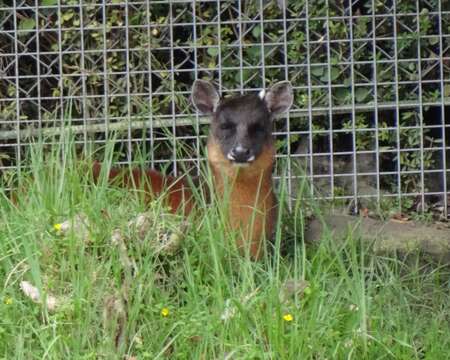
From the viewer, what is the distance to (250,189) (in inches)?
294

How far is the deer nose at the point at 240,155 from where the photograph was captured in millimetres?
7316

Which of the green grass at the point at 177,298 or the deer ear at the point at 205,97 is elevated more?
the deer ear at the point at 205,97

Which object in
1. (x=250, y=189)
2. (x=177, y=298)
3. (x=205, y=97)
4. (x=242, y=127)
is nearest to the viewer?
(x=177, y=298)

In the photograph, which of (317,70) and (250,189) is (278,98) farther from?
(317,70)

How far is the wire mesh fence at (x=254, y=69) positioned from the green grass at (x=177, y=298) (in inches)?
97.3

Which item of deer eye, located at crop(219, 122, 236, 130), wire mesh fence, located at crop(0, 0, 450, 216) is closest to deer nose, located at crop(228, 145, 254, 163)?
deer eye, located at crop(219, 122, 236, 130)

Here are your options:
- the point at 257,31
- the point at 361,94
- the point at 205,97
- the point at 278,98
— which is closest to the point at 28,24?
the point at 257,31

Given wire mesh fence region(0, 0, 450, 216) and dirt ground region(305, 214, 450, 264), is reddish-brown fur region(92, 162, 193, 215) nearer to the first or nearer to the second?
dirt ground region(305, 214, 450, 264)

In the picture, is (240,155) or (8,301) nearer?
(8,301)

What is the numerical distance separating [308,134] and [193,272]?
10.9 feet

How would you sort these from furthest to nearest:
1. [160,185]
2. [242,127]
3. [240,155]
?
1. [160,185]
2. [242,127]
3. [240,155]

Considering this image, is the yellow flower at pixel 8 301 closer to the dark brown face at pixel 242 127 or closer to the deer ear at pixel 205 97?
the dark brown face at pixel 242 127

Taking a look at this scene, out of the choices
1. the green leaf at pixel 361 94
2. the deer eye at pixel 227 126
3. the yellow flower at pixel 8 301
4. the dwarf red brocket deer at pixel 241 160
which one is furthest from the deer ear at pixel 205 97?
the yellow flower at pixel 8 301

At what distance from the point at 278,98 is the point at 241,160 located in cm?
72
